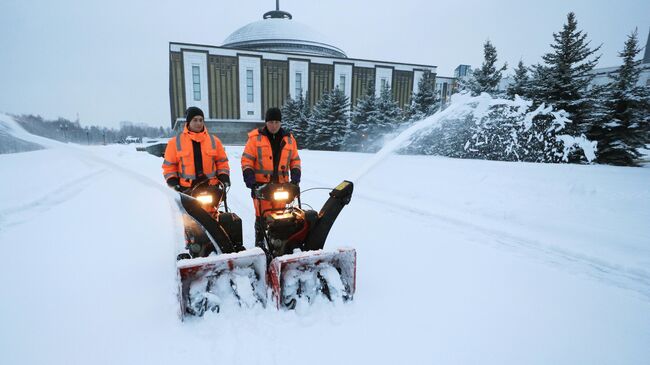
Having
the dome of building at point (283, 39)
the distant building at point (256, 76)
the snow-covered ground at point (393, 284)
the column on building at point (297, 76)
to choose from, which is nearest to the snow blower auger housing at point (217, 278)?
the snow-covered ground at point (393, 284)

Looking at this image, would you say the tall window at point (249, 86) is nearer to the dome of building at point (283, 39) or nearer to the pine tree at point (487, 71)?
the dome of building at point (283, 39)

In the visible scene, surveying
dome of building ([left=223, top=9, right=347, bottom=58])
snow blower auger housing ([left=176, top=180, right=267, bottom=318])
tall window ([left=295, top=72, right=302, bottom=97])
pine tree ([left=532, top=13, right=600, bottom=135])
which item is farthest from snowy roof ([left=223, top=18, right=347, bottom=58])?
snow blower auger housing ([left=176, top=180, right=267, bottom=318])

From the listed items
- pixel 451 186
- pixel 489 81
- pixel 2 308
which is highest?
pixel 489 81

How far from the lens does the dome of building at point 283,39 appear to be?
51812 mm

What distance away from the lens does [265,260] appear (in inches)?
109

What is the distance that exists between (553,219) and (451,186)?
277 centimetres

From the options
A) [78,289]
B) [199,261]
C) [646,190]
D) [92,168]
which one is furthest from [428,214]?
[92,168]

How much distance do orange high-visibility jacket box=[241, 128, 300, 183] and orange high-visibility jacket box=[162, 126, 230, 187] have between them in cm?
40

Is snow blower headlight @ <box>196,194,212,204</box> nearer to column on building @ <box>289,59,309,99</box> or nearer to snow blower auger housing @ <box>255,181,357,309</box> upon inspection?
snow blower auger housing @ <box>255,181,357,309</box>

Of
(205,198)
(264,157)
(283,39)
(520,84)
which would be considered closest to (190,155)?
(205,198)

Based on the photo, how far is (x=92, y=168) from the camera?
14289 millimetres

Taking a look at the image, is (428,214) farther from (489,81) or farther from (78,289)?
(489,81)

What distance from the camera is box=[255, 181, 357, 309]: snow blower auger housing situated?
2.84 meters

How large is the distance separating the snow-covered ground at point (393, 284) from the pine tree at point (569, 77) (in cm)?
720
